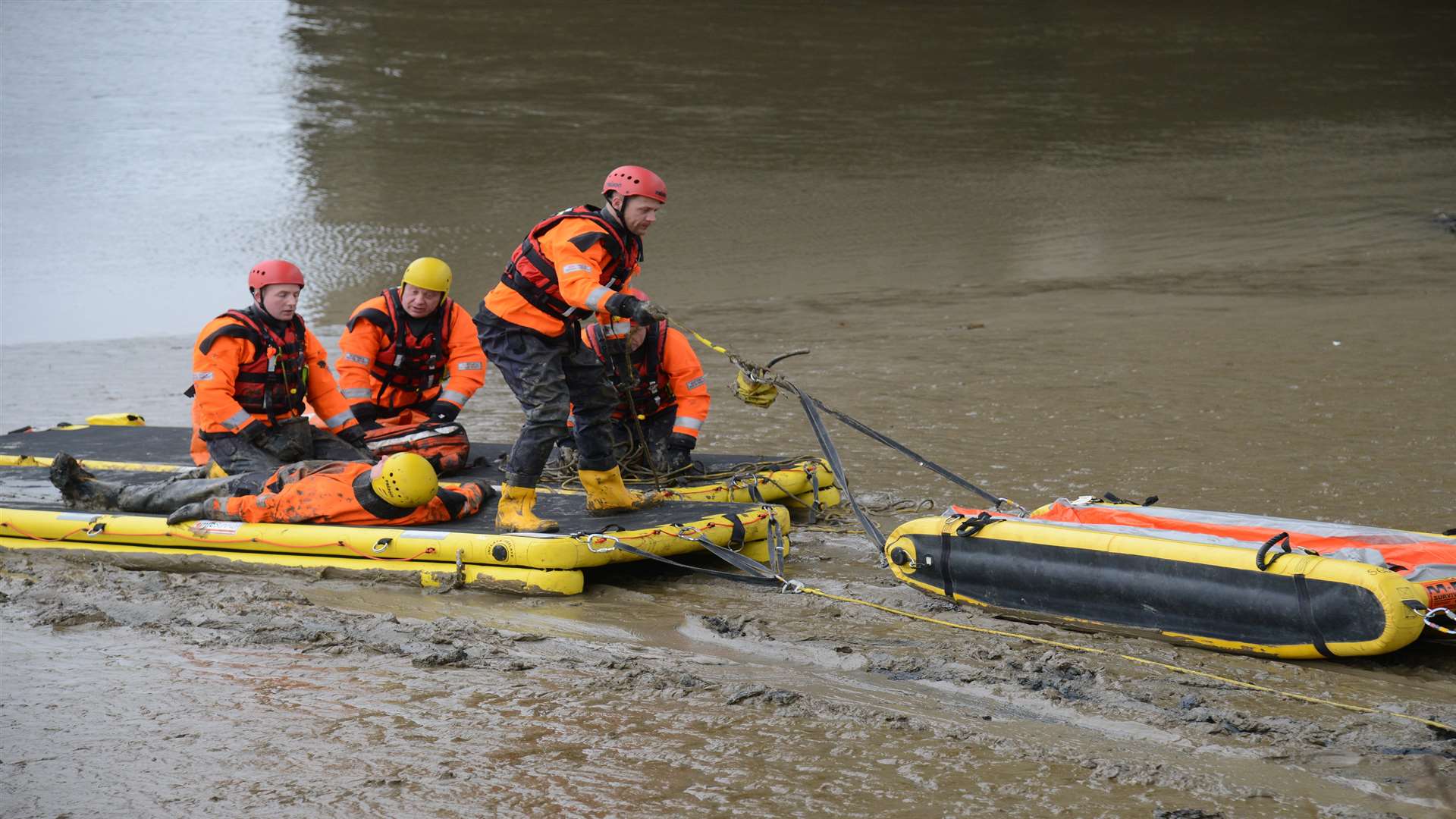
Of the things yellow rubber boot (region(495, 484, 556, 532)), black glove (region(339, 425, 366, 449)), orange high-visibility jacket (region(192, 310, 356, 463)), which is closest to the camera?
yellow rubber boot (region(495, 484, 556, 532))

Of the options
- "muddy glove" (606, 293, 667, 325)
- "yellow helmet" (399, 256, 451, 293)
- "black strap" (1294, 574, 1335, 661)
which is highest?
"yellow helmet" (399, 256, 451, 293)

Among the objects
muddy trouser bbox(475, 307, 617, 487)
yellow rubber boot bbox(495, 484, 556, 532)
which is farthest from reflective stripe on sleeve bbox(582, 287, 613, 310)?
yellow rubber boot bbox(495, 484, 556, 532)

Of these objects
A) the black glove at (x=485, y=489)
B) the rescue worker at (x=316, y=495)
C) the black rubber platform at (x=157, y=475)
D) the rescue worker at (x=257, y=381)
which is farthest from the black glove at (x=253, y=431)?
the black glove at (x=485, y=489)

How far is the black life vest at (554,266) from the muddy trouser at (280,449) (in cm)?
151

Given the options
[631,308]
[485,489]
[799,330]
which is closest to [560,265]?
[631,308]

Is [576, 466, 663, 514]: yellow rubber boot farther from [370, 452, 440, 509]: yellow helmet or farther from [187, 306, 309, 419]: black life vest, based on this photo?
[187, 306, 309, 419]: black life vest

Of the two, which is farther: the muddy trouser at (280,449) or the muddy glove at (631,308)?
the muddy trouser at (280,449)

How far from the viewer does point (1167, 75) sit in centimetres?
2033

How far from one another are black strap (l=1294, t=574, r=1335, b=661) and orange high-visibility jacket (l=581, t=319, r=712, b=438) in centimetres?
326

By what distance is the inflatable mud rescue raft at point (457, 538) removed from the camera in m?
5.61

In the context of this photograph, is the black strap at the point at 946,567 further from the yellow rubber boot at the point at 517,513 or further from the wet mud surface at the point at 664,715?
the yellow rubber boot at the point at 517,513

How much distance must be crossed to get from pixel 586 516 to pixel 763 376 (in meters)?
0.96

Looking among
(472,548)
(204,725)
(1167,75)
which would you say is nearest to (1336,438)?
(472,548)

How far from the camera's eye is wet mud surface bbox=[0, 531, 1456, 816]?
366 cm
